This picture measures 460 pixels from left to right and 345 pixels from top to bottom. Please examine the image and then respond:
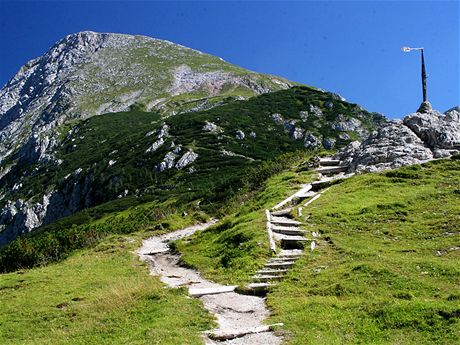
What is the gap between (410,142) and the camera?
5125cm

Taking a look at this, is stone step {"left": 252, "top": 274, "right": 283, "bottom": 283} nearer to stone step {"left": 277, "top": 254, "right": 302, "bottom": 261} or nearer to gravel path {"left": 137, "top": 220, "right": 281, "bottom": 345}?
gravel path {"left": 137, "top": 220, "right": 281, "bottom": 345}

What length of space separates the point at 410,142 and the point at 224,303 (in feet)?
122

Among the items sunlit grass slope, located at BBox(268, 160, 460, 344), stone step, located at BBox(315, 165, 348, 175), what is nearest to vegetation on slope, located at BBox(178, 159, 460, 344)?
sunlit grass slope, located at BBox(268, 160, 460, 344)

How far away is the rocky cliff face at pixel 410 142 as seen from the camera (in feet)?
161

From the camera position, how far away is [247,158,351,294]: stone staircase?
24.7 meters

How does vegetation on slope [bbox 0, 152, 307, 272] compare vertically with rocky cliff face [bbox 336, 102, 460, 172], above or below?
below

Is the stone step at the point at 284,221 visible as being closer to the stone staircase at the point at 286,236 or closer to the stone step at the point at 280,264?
the stone staircase at the point at 286,236

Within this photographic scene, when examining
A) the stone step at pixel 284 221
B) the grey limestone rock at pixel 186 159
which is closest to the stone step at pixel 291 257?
the stone step at pixel 284 221

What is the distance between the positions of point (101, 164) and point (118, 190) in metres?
29.4

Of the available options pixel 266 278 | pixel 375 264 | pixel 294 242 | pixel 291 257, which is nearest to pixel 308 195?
pixel 294 242

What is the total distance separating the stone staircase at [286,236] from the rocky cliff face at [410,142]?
4265 mm

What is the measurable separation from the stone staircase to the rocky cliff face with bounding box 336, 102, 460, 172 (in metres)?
4.27

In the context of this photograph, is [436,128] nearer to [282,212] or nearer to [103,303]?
[282,212]

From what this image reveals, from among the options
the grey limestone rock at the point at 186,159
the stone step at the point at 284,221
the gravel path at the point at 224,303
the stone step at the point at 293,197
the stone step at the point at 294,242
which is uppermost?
the grey limestone rock at the point at 186,159
